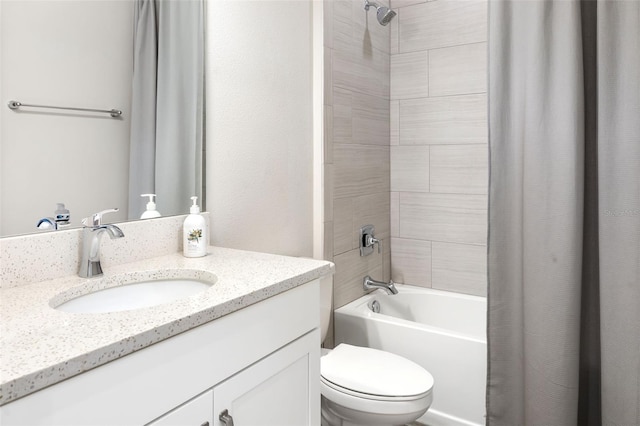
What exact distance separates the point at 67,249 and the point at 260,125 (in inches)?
33.0

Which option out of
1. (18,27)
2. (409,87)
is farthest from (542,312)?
(18,27)

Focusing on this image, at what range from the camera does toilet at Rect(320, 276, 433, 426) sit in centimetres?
146

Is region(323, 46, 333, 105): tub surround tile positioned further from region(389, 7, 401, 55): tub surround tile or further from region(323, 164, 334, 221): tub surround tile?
region(389, 7, 401, 55): tub surround tile

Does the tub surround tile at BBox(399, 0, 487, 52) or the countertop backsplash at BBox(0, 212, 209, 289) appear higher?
the tub surround tile at BBox(399, 0, 487, 52)

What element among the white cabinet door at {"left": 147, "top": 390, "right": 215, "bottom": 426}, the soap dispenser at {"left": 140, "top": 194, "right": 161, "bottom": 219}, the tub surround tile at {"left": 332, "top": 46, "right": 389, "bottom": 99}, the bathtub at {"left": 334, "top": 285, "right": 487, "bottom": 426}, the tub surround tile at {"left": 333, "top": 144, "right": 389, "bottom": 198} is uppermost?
the tub surround tile at {"left": 332, "top": 46, "right": 389, "bottom": 99}

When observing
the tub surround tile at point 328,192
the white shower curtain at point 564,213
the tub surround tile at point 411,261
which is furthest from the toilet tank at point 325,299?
the tub surround tile at point 411,261

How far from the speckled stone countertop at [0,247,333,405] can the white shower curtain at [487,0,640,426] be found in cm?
88

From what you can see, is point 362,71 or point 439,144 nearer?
point 362,71

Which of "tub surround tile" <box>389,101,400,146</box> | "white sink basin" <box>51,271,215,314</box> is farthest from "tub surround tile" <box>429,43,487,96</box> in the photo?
"white sink basin" <box>51,271,215,314</box>

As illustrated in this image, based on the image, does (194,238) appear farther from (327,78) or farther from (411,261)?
(411,261)

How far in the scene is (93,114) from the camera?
1.16 m

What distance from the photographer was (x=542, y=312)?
1611mm

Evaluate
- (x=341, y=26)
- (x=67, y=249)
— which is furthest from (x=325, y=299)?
(x=341, y=26)

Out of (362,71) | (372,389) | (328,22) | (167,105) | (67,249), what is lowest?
(372,389)
